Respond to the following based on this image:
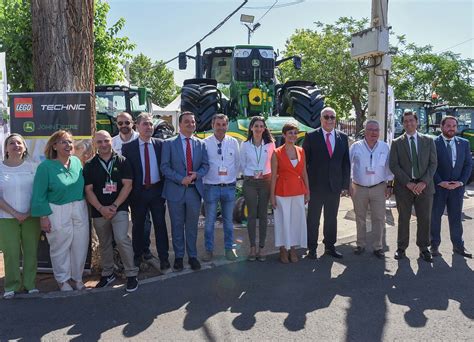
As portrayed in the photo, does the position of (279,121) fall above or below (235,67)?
below

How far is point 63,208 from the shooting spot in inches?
180

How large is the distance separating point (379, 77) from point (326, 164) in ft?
10.8

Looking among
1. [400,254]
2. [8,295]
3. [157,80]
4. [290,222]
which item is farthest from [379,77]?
[157,80]

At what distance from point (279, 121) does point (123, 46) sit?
4.96m

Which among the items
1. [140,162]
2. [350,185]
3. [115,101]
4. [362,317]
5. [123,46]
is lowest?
[362,317]

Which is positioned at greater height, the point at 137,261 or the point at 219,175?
the point at 219,175

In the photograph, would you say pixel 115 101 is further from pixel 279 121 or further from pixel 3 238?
pixel 3 238

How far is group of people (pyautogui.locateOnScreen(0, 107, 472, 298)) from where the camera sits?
457 cm

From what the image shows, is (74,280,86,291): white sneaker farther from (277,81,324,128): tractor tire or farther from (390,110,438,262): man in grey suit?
(277,81,324,128): tractor tire

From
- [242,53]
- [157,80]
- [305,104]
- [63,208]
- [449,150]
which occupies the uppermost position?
[157,80]

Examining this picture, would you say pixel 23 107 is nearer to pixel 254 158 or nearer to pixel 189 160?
pixel 189 160

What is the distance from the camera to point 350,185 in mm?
6039

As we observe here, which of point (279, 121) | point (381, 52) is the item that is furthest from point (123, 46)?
point (381, 52)

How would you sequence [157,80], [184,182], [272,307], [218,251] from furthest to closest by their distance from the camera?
1. [157,80]
2. [218,251]
3. [184,182]
4. [272,307]
